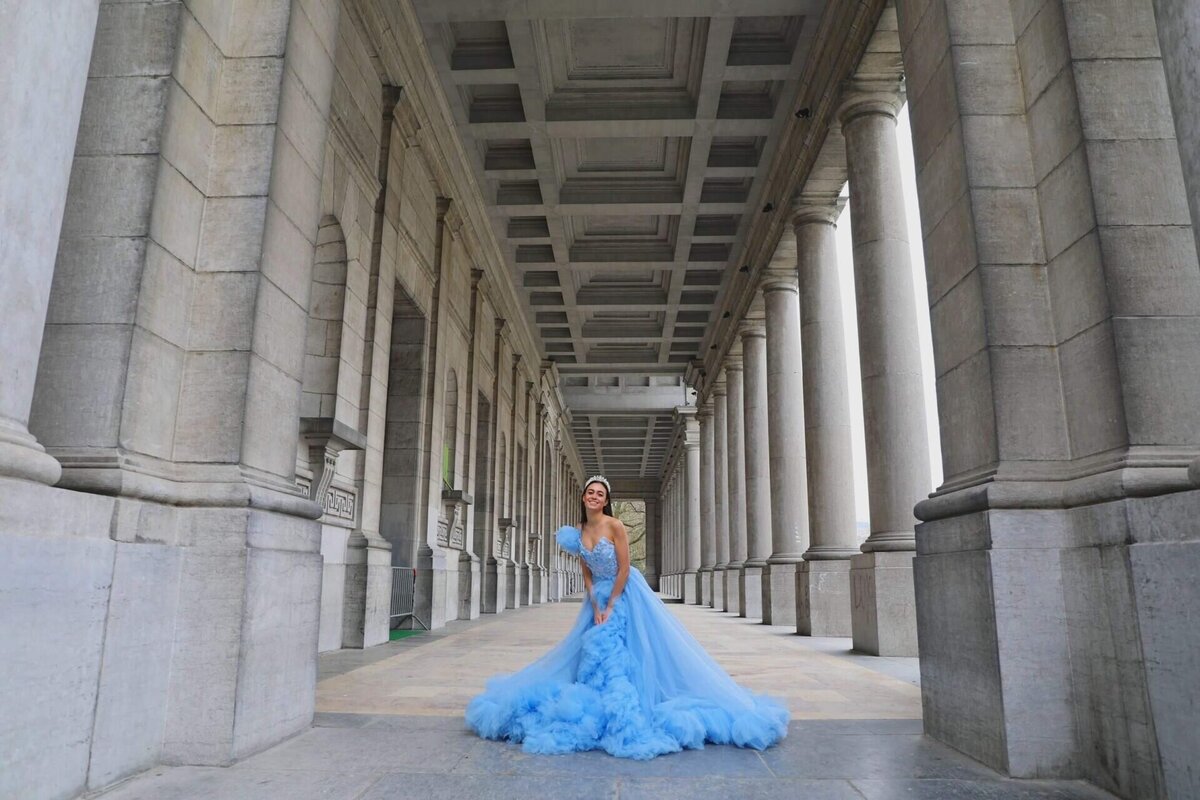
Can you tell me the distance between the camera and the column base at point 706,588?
1146 inches

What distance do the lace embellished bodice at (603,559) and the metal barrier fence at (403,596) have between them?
8123mm

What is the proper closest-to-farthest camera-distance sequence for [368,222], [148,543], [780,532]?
[148,543] → [368,222] → [780,532]

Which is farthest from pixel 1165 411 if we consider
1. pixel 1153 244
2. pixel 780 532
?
pixel 780 532

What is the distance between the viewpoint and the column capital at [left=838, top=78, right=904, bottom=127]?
1220 cm

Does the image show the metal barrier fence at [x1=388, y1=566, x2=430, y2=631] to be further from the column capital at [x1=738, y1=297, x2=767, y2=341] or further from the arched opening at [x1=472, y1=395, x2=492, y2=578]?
the column capital at [x1=738, y1=297, x2=767, y2=341]

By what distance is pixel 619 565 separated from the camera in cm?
604

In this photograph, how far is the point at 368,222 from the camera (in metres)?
12.2

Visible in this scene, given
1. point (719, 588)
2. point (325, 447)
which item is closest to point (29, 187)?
point (325, 447)

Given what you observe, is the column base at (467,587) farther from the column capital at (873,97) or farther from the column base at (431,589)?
the column capital at (873,97)

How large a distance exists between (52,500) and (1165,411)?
5.97 meters

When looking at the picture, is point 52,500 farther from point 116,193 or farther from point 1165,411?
point 1165,411

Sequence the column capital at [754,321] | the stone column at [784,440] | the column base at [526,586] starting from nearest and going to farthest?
the stone column at [784,440], the column capital at [754,321], the column base at [526,586]

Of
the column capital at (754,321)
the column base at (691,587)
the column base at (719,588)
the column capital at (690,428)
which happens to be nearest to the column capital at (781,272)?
the column capital at (754,321)

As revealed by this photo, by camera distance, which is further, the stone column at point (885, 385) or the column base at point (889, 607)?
the stone column at point (885, 385)
